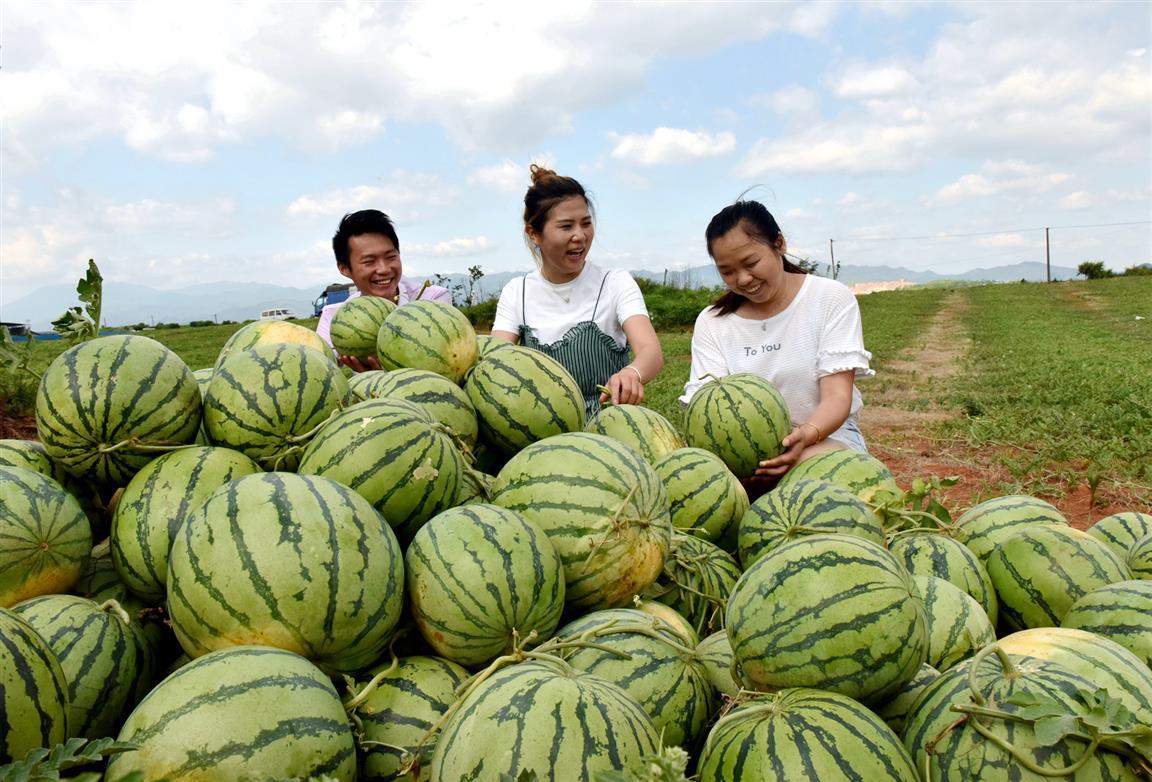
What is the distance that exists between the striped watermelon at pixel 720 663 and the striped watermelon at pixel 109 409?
4.74 feet

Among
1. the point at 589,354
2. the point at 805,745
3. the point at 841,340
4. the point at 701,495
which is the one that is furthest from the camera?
the point at 589,354

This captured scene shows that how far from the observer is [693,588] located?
2.08 m

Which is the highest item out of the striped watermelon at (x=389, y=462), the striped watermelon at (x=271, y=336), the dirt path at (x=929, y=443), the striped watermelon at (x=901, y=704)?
the striped watermelon at (x=271, y=336)

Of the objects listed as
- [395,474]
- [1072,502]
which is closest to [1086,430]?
[1072,502]

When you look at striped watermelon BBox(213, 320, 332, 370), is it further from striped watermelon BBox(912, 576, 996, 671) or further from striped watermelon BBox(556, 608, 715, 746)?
striped watermelon BBox(912, 576, 996, 671)

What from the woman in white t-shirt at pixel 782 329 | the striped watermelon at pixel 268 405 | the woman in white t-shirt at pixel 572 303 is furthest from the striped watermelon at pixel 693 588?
the woman in white t-shirt at pixel 572 303

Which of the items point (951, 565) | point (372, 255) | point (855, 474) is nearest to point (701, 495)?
point (855, 474)

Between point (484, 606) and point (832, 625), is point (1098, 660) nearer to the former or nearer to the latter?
point (832, 625)

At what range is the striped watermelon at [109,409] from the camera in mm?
1915

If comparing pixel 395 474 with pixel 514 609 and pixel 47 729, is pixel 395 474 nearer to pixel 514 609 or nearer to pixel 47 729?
pixel 514 609

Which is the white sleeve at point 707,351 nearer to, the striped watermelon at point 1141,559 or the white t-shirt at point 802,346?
the white t-shirt at point 802,346

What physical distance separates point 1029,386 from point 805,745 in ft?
36.2

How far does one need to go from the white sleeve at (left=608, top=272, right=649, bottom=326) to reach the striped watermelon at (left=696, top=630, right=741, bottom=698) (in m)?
2.67

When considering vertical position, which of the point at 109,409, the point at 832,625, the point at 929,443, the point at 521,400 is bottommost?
the point at 929,443
